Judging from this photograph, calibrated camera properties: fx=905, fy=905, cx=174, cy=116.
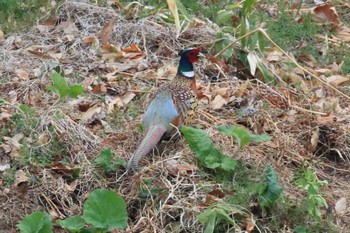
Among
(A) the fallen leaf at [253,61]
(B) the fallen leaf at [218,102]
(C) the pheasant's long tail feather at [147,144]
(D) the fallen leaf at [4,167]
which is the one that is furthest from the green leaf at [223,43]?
(D) the fallen leaf at [4,167]

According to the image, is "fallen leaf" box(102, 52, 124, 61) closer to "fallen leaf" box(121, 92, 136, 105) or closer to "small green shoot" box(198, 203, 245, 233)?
"fallen leaf" box(121, 92, 136, 105)

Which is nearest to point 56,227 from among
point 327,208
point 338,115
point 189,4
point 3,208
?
point 3,208

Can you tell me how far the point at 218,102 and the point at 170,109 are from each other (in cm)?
78

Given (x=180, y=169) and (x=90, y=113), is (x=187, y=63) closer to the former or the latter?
(x=90, y=113)

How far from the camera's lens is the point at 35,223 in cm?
479

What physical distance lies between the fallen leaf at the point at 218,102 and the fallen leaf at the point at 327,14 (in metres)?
2.22

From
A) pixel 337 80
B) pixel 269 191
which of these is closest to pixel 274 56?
pixel 337 80

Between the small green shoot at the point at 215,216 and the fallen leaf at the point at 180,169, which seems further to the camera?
the fallen leaf at the point at 180,169

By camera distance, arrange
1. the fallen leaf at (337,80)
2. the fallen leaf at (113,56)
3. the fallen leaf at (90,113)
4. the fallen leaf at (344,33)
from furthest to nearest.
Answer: the fallen leaf at (344,33), the fallen leaf at (113,56), the fallen leaf at (337,80), the fallen leaf at (90,113)

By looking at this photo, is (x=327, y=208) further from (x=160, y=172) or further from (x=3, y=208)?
(x=3, y=208)

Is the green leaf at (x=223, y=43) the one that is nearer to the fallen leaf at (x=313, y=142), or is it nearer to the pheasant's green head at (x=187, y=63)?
the pheasant's green head at (x=187, y=63)

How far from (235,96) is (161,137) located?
112 cm

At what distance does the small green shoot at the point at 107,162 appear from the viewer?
5.45 meters

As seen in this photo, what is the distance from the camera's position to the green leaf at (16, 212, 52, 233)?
15.7 feet
